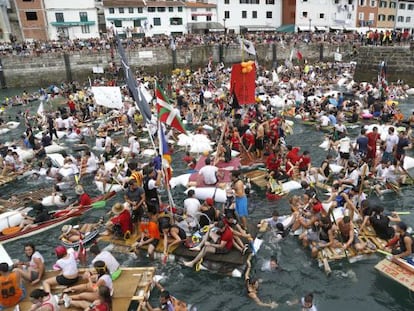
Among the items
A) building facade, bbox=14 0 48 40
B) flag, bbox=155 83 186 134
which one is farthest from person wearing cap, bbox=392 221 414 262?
building facade, bbox=14 0 48 40

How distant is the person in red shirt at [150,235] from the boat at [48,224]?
3.62 metres

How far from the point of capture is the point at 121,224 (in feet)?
37.2

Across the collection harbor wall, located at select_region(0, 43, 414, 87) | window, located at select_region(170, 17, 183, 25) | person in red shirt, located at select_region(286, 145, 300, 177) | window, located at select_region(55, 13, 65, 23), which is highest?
window, located at select_region(55, 13, 65, 23)

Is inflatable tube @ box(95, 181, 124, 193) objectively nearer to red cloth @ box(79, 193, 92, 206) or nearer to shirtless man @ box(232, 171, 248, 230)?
red cloth @ box(79, 193, 92, 206)

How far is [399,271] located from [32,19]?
5776cm

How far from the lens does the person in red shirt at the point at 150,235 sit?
1071cm

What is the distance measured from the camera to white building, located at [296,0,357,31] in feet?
218

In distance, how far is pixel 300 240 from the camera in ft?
37.2

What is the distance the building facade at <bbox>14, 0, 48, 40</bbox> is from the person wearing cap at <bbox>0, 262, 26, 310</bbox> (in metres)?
53.8

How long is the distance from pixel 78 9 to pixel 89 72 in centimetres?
1679

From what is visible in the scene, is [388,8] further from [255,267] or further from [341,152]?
[255,267]

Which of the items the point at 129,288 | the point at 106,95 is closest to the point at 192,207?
the point at 129,288

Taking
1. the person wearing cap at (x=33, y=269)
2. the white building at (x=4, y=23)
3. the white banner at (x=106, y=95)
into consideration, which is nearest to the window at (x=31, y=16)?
the white building at (x=4, y=23)

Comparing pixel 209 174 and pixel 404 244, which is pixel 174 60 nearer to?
pixel 209 174
